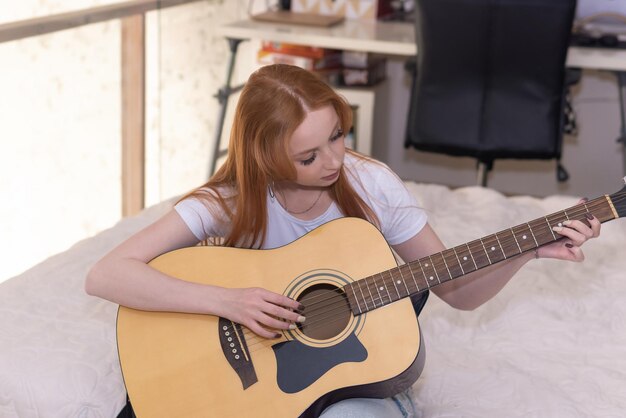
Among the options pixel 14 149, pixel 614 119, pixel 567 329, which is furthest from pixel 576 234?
pixel 614 119

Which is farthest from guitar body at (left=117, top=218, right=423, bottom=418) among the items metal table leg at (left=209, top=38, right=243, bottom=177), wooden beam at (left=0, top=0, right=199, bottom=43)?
metal table leg at (left=209, top=38, right=243, bottom=177)

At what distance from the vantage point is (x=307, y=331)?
1.37 m

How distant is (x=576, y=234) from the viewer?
49.6 inches

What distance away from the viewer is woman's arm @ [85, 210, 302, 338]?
1.34 m

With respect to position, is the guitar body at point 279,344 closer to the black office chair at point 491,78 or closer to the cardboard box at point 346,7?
the black office chair at point 491,78

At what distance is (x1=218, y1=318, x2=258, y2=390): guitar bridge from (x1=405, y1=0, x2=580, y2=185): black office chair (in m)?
1.54

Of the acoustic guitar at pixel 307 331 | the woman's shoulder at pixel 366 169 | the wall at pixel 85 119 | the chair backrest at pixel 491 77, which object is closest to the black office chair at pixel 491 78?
the chair backrest at pixel 491 77

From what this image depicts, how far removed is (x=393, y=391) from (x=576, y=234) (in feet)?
1.19

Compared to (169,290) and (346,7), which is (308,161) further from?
(346,7)

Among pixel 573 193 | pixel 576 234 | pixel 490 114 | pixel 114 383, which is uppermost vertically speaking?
pixel 576 234

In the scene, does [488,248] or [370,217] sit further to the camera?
[370,217]

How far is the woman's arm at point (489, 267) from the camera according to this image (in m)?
1.26

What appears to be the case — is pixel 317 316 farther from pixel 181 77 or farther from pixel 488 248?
pixel 181 77

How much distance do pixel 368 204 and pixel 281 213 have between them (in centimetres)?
15
